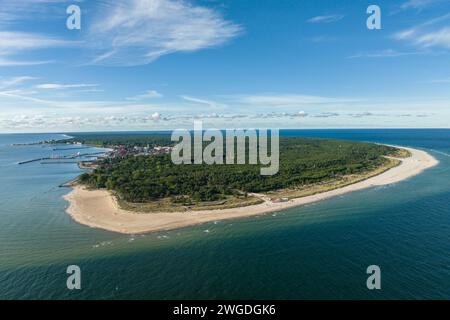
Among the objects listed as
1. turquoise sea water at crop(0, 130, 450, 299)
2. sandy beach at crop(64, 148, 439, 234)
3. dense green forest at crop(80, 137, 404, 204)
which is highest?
dense green forest at crop(80, 137, 404, 204)

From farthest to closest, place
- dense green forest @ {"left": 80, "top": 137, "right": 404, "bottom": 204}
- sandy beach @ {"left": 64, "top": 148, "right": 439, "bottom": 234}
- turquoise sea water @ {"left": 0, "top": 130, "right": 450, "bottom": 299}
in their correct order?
1. dense green forest @ {"left": 80, "top": 137, "right": 404, "bottom": 204}
2. sandy beach @ {"left": 64, "top": 148, "right": 439, "bottom": 234}
3. turquoise sea water @ {"left": 0, "top": 130, "right": 450, "bottom": 299}

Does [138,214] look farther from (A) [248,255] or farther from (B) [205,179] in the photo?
(B) [205,179]

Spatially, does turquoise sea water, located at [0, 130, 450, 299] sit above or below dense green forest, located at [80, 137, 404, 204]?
below

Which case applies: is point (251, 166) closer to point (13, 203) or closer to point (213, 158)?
point (213, 158)

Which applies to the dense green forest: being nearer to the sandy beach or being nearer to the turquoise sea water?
the sandy beach

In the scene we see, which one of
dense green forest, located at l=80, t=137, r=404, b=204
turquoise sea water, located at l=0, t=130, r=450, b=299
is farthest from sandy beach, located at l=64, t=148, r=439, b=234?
dense green forest, located at l=80, t=137, r=404, b=204

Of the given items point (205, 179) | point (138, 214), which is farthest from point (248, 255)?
point (205, 179)

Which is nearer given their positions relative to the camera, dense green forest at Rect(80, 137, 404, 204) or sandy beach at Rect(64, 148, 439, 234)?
sandy beach at Rect(64, 148, 439, 234)

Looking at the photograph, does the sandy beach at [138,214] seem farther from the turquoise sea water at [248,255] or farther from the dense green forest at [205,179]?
the dense green forest at [205,179]
